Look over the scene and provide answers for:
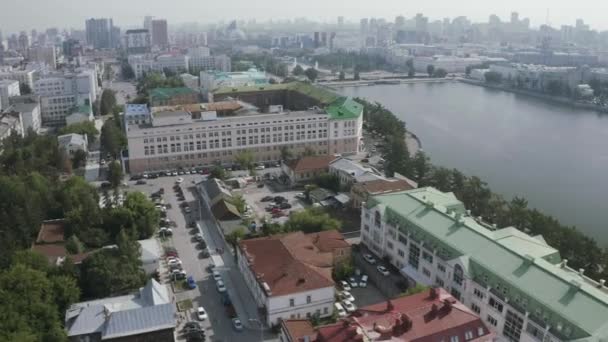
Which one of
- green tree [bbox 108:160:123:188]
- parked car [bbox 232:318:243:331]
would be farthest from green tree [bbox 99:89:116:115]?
parked car [bbox 232:318:243:331]

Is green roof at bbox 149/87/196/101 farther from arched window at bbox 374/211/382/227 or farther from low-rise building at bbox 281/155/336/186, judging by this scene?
arched window at bbox 374/211/382/227

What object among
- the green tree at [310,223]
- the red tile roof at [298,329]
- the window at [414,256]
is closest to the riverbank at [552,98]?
the green tree at [310,223]

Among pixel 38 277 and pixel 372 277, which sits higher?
pixel 38 277

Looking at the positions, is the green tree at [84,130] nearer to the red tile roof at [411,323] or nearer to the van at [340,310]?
the van at [340,310]

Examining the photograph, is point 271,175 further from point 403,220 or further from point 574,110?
point 574,110

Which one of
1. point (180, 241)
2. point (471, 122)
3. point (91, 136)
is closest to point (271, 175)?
point (180, 241)

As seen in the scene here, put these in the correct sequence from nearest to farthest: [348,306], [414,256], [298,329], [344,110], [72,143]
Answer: [298,329], [348,306], [414,256], [72,143], [344,110]

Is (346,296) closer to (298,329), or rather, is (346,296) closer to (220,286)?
(298,329)

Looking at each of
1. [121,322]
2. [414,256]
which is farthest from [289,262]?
[121,322]
